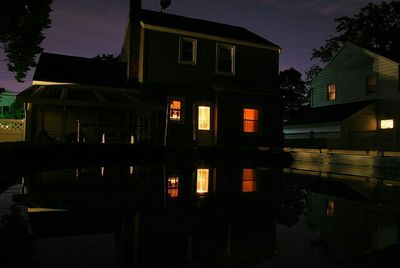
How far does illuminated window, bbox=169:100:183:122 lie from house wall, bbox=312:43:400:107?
15.2 metres

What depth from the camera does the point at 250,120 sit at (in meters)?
21.1

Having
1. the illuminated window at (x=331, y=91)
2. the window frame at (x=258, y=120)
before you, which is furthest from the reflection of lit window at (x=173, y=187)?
the illuminated window at (x=331, y=91)

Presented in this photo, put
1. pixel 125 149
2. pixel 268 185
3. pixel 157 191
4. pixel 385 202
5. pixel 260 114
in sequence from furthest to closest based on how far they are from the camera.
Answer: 1. pixel 260 114
2. pixel 125 149
3. pixel 268 185
4. pixel 157 191
5. pixel 385 202

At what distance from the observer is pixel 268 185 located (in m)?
8.89

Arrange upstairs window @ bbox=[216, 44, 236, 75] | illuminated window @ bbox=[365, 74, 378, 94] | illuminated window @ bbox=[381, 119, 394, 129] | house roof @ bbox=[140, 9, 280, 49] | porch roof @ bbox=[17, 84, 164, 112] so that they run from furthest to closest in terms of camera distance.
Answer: illuminated window @ bbox=[365, 74, 378, 94], illuminated window @ bbox=[381, 119, 394, 129], upstairs window @ bbox=[216, 44, 236, 75], house roof @ bbox=[140, 9, 280, 49], porch roof @ bbox=[17, 84, 164, 112]

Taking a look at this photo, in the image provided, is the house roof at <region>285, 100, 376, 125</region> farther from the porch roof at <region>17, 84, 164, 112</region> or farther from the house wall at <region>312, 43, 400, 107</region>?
the porch roof at <region>17, 84, 164, 112</region>

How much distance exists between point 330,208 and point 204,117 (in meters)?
14.1

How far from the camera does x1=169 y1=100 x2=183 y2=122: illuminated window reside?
1859 centimetres

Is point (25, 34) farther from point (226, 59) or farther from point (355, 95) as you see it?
point (355, 95)

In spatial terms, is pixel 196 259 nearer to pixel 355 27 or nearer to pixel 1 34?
pixel 1 34

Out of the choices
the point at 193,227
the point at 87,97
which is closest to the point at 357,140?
the point at 87,97

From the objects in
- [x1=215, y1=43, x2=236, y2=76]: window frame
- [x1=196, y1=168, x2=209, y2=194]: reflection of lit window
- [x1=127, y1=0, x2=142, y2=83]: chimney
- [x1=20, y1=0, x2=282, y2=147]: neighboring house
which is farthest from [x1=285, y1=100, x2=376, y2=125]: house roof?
[x1=196, y1=168, x2=209, y2=194]: reflection of lit window

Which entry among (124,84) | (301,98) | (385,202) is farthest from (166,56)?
(301,98)

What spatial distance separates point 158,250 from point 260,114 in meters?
18.4
